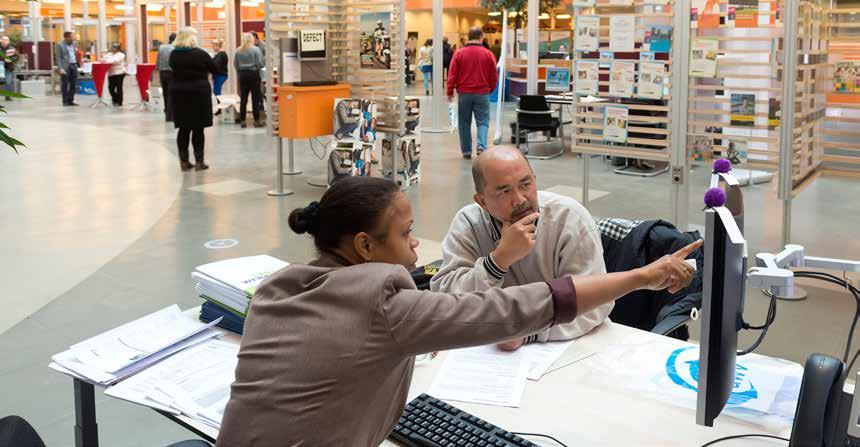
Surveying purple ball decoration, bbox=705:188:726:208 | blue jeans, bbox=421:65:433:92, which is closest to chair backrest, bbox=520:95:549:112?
purple ball decoration, bbox=705:188:726:208

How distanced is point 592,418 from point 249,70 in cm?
1297

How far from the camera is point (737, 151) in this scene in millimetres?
5957

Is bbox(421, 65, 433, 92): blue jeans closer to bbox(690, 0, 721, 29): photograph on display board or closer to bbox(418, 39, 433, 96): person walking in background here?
bbox(418, 39, 433, 96): person walking in background

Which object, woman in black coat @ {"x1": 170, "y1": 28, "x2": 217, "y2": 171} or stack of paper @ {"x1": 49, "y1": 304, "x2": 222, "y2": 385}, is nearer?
stack of paper @ {"x1": 49, "y1": 304, "x2": 222, "y2": 385}

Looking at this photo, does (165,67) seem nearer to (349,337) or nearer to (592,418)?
(592,418)

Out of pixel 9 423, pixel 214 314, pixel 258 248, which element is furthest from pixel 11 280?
pixel 9 423

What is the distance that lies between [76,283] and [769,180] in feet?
23.7

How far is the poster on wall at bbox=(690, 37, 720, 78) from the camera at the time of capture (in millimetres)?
5938

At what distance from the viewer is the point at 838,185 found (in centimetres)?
895

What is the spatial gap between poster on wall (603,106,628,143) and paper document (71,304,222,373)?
4683 mm

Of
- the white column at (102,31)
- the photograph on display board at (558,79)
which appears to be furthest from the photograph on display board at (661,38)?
the white column at (102,31)

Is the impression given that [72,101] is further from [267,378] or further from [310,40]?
[267,378]

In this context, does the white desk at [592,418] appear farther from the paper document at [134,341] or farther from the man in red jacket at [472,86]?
the man in red jacket at [472,86]

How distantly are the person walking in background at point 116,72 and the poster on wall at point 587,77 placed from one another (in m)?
14.7
